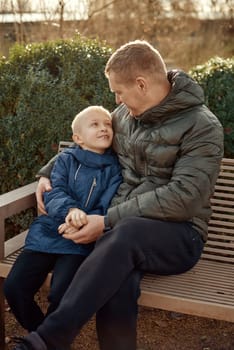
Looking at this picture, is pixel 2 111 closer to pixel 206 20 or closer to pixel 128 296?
pixel 128 296

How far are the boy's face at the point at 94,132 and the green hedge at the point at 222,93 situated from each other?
2.82 ft

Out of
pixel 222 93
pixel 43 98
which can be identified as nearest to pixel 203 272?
pixel 222 93

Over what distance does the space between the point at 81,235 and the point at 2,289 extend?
641mm

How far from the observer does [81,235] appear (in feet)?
10.6

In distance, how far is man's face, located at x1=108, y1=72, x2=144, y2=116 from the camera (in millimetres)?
3293

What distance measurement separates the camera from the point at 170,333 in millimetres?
4008

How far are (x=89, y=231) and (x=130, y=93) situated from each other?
2.36ft

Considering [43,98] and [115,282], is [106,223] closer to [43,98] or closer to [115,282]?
[115,282]

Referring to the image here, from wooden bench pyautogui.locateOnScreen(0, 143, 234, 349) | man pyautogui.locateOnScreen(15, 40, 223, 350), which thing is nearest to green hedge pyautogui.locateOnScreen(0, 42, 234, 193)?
wooden bench pyautogui.locateOnScreen(0, 143, 234, 349)

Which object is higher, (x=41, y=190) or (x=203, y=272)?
(x=41, y=190)

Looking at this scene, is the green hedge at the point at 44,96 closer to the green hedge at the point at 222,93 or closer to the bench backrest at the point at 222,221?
the green hedge at the point at 222,93

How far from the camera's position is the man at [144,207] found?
9.48 ft

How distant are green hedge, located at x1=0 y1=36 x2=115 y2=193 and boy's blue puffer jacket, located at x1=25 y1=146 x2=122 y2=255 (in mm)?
857

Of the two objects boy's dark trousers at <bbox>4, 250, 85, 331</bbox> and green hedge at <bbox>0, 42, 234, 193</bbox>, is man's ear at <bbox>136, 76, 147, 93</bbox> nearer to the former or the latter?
boy's dark trousers at <bbox>4, 250, 85, 331</bbox>
